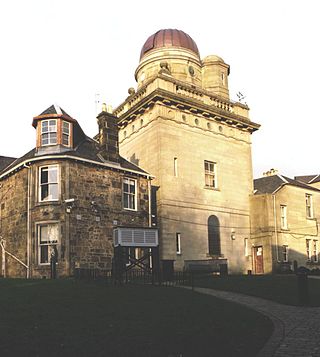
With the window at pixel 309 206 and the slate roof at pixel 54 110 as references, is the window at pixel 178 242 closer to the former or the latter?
the slate roof at pixel 54 110

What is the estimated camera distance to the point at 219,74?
3891 centimetres

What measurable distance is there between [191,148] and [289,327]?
22.8 metres

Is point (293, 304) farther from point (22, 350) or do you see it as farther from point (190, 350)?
point (22, 350)

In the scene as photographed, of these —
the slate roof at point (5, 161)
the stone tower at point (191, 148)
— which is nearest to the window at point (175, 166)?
the stone tower at point (191, 148)

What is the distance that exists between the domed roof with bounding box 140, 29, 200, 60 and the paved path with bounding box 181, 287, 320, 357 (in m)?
25.6

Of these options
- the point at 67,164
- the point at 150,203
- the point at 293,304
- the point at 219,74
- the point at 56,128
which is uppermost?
the point at 219,74

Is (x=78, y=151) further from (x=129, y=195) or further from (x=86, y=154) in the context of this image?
(x=129, y=195)


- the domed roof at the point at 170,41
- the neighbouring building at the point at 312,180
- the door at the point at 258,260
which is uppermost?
the domed roof at the point at 170,41

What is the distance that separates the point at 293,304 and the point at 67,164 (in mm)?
14609

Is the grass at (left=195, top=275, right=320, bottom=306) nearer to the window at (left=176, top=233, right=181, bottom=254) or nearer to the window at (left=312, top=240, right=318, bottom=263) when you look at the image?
the window at (left=176, top=233, right=181, bottom=254)

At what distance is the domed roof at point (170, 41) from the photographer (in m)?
38.1

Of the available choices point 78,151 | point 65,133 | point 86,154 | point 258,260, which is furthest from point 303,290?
point 258,260

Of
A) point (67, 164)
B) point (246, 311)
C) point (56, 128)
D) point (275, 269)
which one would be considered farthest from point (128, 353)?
point (275, 269)

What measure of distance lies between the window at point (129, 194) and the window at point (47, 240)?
4.87 meters
